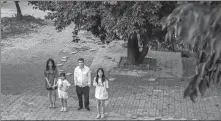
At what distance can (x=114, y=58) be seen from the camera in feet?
54.1

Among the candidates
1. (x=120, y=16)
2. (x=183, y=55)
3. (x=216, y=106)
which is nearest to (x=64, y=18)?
(x=120, y=16)

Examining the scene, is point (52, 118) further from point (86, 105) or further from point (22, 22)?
point (22, 22)

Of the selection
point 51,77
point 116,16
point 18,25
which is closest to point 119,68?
point 116,16

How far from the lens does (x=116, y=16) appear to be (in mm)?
12688

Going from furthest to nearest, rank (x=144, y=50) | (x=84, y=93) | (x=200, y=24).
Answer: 1. (x=144, y=50)
2. (x=84, y=93)
3. (x=200, y=24)

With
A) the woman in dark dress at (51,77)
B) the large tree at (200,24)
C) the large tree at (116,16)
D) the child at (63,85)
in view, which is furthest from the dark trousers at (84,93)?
the large tree at (200,24)

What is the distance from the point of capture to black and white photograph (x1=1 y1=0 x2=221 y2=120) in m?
6.34

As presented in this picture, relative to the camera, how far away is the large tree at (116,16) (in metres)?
12.2

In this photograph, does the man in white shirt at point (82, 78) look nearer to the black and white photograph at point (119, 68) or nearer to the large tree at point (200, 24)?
the black and white photograph at point (119, 68)

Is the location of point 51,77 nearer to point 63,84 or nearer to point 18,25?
point 63,84

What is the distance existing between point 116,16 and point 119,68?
2798 millimetres

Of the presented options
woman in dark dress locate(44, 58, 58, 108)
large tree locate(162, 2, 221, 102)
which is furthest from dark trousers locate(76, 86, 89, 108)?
large tree locate(162, 2, 221, 102)

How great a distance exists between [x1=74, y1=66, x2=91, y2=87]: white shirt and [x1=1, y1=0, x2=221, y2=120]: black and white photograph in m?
0.03

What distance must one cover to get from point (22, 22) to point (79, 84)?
42.1 feet
